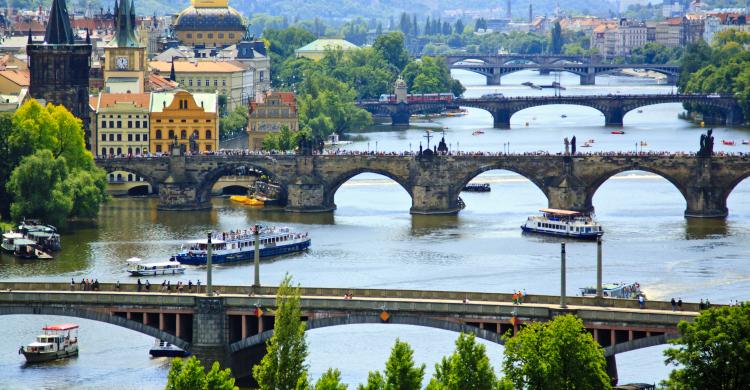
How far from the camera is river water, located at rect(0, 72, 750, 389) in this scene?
7038cm

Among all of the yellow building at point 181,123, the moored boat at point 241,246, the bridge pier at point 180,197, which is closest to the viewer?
the moored boat at point 241,246

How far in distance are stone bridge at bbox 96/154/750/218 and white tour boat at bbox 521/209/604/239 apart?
5163 mm

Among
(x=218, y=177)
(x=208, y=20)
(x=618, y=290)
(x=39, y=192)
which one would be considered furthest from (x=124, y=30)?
(x=618, y=290)

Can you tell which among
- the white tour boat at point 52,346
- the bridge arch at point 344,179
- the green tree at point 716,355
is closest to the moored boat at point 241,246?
the bridge arch at point 344,179

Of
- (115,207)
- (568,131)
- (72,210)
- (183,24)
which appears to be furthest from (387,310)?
(183,24)

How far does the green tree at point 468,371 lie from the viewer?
2213 inches

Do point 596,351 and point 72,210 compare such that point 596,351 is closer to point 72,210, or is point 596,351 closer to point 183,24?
point 72,210

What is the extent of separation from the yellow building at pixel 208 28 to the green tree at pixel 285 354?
430 feet

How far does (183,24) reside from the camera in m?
191

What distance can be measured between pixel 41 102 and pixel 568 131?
179 ft

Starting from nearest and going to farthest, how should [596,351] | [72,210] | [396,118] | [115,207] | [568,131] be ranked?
[596,351]
[72,210]
[115,207]
[568,131]
[396,118]

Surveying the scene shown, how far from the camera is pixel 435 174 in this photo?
366ft

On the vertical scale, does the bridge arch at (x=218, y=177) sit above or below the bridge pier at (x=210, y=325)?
above

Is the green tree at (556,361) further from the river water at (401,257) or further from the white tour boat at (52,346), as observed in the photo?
the white tour boat at (52,346)
